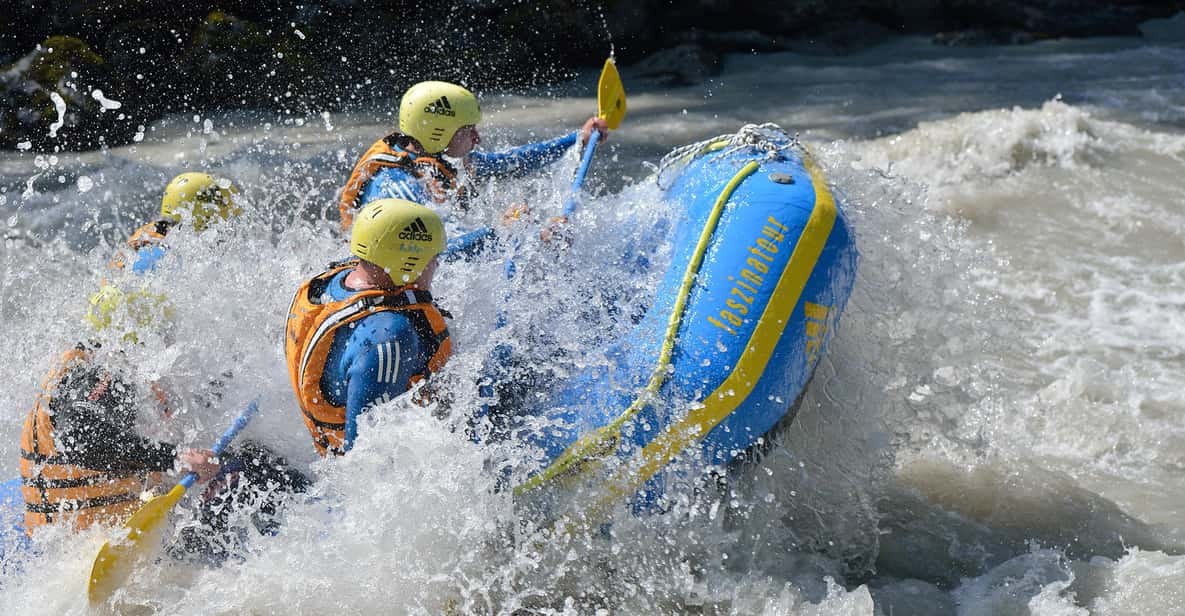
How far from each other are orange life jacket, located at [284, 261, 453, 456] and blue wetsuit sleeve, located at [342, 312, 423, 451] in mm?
43

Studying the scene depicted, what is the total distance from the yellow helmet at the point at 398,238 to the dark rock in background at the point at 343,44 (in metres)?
6.24

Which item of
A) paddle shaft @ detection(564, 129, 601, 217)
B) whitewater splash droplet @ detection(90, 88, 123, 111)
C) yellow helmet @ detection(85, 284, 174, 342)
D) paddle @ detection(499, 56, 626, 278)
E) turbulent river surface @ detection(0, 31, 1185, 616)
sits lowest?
turbulent river surface @ detection(0, 31, 1185, 616)

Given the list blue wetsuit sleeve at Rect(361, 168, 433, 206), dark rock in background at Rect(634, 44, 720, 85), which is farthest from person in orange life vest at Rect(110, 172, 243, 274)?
dark rock in background at Rect(634, 44, 720, 85)

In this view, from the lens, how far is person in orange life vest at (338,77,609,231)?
4809 millimetres

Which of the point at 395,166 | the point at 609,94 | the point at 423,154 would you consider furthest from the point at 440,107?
the point at 609,94

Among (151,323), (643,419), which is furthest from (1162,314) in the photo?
(151,323)

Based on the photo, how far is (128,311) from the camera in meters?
3.89

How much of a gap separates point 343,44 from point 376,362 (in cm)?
790

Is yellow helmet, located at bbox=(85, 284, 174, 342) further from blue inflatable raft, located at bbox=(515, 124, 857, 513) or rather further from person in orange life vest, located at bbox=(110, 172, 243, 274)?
blue inflatable raft, located at bbox=(515, 124, 857, 513)

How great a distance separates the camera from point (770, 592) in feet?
12.0

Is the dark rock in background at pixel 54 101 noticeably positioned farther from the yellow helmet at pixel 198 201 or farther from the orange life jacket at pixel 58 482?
the orange life jacket at pixel 58 482

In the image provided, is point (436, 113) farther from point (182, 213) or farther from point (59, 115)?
point (59, 115)

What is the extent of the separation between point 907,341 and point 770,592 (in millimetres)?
1292

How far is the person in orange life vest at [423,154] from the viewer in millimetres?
4809
